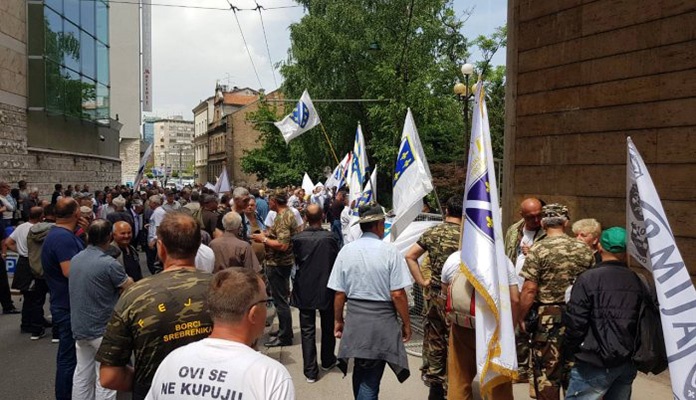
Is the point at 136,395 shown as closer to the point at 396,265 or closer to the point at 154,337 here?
the point at 154,337

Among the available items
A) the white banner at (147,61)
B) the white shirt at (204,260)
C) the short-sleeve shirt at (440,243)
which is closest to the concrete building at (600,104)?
the short-sleeve shirt at (440,243)

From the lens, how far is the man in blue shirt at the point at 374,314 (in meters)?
4.23

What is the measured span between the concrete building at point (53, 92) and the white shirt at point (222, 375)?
59.4 ft

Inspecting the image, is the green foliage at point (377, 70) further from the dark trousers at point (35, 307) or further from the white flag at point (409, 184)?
the dark trousers at point (35, 307)

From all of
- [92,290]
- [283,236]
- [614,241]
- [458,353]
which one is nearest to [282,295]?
[283,236]

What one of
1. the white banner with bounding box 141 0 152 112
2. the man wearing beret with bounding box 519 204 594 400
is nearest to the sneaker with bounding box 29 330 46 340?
the man wearing beret with bounding box 519 204 594 400

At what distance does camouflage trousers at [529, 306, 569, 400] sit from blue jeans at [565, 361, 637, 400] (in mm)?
679

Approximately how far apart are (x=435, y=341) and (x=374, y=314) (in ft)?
3.13

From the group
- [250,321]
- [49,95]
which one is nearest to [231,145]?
[49,95]

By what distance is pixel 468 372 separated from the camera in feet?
14.5

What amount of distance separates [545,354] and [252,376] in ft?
10.9

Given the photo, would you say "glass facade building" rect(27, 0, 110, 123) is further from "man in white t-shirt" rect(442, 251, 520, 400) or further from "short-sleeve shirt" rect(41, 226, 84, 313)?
"man in white t-shirt" rect(442, 251, 520, 400)

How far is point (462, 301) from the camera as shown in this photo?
406cm

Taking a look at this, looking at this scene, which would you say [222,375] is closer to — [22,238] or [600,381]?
[600,381]
